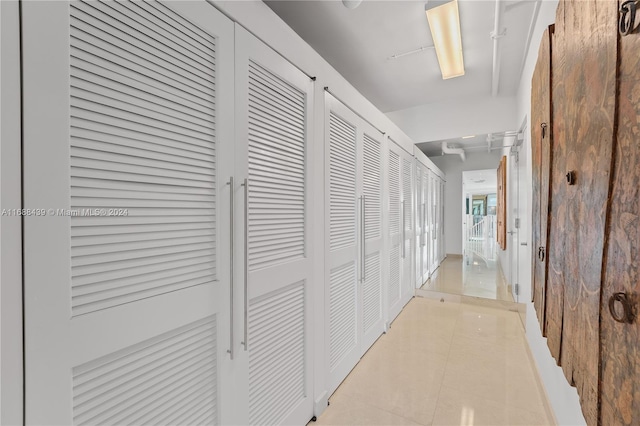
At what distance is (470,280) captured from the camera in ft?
15.6

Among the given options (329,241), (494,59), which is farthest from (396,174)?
(329,241)

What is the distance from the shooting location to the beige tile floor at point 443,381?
5.91ft

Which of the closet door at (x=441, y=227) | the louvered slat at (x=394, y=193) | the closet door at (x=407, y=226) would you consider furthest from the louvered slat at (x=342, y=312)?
the closet door at (x=441, y=227)

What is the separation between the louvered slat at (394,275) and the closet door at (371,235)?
0.32 meters

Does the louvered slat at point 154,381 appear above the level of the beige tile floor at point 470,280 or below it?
above

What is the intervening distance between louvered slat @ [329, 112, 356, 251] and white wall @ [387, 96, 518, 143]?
270 centimetres

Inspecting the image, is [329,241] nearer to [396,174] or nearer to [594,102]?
[594,102]

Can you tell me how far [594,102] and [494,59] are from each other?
272cm

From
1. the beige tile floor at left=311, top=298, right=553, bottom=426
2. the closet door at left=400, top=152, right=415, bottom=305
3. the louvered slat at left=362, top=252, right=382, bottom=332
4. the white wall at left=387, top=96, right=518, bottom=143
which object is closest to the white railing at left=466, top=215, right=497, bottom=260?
the white wall at left=387, top=96, right=518, bottom=143

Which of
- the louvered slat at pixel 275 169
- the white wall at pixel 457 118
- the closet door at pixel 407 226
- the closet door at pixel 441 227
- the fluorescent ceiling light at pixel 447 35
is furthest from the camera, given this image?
the closet door at pixel 441 227

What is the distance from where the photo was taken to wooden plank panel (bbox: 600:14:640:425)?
0.54 m

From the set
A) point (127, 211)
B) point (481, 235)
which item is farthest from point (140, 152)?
point (481, 235)

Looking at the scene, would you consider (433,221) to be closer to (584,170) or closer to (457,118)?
(457,118)

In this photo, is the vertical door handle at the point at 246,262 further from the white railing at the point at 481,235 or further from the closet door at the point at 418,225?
the white railing at the point at 481,235
